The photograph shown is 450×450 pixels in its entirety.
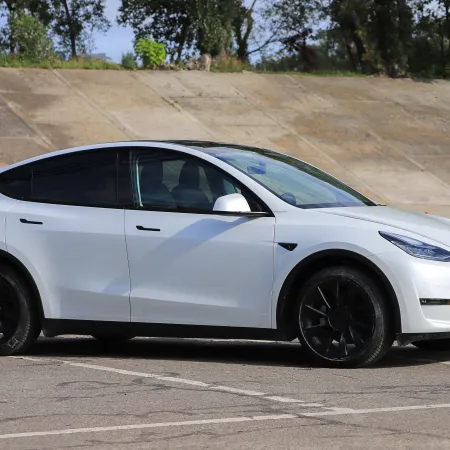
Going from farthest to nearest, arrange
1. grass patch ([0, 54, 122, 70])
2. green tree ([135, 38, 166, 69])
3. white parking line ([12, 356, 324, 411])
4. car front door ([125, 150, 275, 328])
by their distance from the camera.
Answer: green tree ([135, 38, 166, 69]), grass patch ([0, 54, 122, 70]), car front door ([125, 150, 275, 328]), white parking line ([12, 356, 324, 411])

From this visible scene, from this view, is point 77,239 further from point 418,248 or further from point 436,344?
point 436,344

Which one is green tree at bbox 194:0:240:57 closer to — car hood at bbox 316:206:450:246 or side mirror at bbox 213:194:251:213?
car hood at bbox 316:206:450:246

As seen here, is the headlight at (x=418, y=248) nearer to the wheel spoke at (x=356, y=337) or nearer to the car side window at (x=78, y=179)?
the wheel spoke at (x=356, y=337)

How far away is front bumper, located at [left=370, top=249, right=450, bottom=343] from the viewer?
7.69m

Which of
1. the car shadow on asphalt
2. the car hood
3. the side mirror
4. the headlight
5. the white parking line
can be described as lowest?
the car shadow on asphalt

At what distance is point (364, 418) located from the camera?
608 centimetres

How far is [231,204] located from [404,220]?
1202 millimetres

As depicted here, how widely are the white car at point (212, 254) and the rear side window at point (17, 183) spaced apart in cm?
1

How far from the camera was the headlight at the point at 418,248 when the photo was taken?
306 inches

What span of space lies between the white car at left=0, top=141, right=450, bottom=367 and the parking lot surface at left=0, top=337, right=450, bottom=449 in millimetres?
293

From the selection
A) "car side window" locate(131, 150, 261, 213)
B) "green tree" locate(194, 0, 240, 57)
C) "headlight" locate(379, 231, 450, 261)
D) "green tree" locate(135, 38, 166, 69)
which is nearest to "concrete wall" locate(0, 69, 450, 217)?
"green tree" locate(135, 38, 166, 69)

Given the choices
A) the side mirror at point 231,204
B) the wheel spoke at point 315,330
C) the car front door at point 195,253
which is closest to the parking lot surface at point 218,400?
the wheel spoke at point 315,330

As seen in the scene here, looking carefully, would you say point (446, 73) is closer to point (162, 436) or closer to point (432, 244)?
point (432, 244)

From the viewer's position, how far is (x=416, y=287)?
769cm
